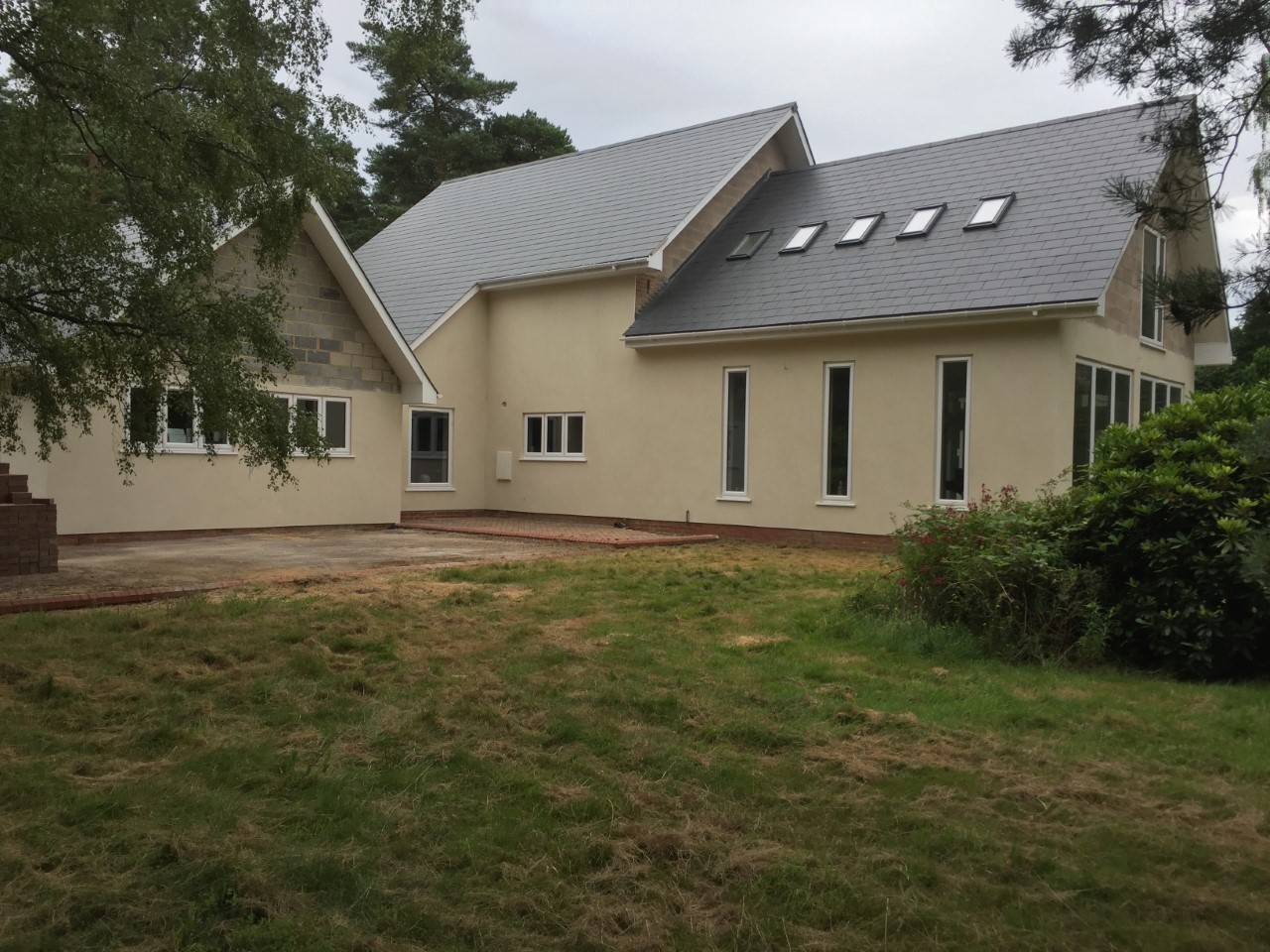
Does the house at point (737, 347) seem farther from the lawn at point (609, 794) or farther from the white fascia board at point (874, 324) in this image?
the lawn at point (609, 794)

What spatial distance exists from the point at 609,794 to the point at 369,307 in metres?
14.2

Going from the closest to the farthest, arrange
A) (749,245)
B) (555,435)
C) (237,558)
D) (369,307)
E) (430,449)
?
(237,558)
(369,307)
(749,245)
(555,435)
(430,449)

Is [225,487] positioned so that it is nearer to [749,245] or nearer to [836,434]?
[836,434]

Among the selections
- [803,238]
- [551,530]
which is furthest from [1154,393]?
[551,530]

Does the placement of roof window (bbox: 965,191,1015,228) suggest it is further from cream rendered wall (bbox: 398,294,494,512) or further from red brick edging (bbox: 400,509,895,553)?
cream rendered wall (bbox: 398,294,494,512)

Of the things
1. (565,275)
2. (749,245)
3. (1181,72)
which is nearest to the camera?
(1181,72)

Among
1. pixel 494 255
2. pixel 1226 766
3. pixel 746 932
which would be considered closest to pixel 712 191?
pixel 494 255

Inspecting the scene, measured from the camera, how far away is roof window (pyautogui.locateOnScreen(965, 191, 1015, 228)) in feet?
53.6

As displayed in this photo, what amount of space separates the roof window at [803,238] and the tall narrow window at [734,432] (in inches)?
98.3

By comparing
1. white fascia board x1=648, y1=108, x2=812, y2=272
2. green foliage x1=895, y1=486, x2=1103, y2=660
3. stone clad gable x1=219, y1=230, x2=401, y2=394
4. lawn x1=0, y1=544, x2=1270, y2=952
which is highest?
white fascia board x1=648, y1=108, x2=812, y2=272

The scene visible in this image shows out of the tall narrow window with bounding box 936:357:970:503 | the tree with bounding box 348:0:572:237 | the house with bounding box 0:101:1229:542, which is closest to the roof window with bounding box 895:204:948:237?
the house with bounding box 0:101:1229:542

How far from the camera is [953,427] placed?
15492 mm

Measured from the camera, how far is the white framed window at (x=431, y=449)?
811 inches

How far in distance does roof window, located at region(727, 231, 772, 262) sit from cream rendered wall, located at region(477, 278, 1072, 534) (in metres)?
2.04
